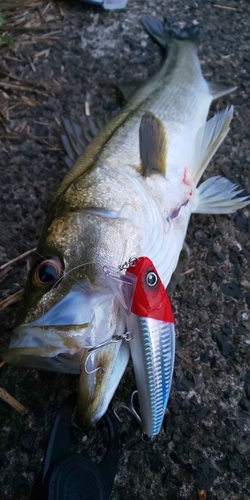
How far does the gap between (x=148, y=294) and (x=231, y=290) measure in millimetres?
893

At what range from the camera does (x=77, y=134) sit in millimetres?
2648

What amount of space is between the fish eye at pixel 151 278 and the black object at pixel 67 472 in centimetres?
51

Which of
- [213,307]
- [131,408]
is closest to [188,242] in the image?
[213,307]

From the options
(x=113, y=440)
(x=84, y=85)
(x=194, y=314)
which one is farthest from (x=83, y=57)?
(x=113, y=440)

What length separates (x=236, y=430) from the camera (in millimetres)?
1938

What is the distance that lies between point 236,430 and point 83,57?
2798 mm

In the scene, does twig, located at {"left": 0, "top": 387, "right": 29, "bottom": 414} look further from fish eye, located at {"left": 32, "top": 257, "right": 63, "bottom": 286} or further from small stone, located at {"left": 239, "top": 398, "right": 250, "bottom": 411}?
small stone, located at {"left": 239, "top": 398, "right": 250, "bottom": 411}

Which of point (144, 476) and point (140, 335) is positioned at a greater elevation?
point (140, 335)

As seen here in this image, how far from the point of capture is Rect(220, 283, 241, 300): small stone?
91.4 inches

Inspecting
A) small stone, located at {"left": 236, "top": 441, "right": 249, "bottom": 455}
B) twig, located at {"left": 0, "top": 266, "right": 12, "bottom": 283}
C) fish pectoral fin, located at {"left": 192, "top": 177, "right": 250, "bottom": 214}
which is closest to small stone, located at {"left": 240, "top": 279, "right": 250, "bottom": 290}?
fish pectoral fin, located at {"left": 192, "top": 177, "right": 250, "bottom": 214}

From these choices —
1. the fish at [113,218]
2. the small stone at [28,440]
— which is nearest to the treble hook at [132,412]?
the fish at [113,218]

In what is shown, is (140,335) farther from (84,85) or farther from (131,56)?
(131,56)

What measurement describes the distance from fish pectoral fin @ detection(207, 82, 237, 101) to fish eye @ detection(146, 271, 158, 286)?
1.76 m

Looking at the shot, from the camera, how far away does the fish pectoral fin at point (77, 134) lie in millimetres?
2566
